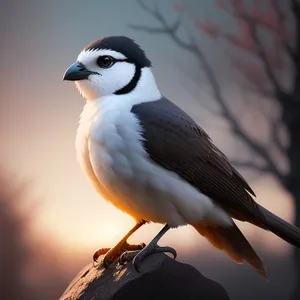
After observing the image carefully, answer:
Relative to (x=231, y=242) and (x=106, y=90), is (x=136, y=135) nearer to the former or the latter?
(x=106, y=90)

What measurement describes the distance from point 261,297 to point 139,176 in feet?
3.95

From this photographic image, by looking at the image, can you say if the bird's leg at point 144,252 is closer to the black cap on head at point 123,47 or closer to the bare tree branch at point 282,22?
the black cap on head at point 123,47

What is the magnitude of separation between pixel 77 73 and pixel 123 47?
0.48ft

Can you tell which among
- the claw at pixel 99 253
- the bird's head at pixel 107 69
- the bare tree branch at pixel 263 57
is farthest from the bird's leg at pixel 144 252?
the bare tree branch at pixel 263 57

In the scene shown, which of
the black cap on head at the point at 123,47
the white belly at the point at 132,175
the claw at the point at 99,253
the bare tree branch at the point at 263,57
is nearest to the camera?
the white belly at the point at 132,175

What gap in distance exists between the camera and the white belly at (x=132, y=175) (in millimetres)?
1389

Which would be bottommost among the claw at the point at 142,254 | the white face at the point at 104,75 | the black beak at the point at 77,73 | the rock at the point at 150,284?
the rock at the point at 150,284

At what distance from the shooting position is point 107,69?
1484 millimetres

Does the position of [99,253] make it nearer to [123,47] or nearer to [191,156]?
[191,156]

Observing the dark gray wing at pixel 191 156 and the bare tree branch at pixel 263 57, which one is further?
the bare tree branch at pixel 263 57

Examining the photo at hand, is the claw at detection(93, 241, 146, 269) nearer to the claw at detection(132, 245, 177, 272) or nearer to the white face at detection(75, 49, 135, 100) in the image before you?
the claw at detection(132, 245, 177, 272)

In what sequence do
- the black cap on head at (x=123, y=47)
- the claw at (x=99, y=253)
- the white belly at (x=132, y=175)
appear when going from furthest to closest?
the claw at (x=99, y=253) < the black cap on head at (x=123, y=47) < the white belly at (x=132, y=175)

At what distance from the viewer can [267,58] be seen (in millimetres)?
2420

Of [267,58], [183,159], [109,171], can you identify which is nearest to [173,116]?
[183,159]
